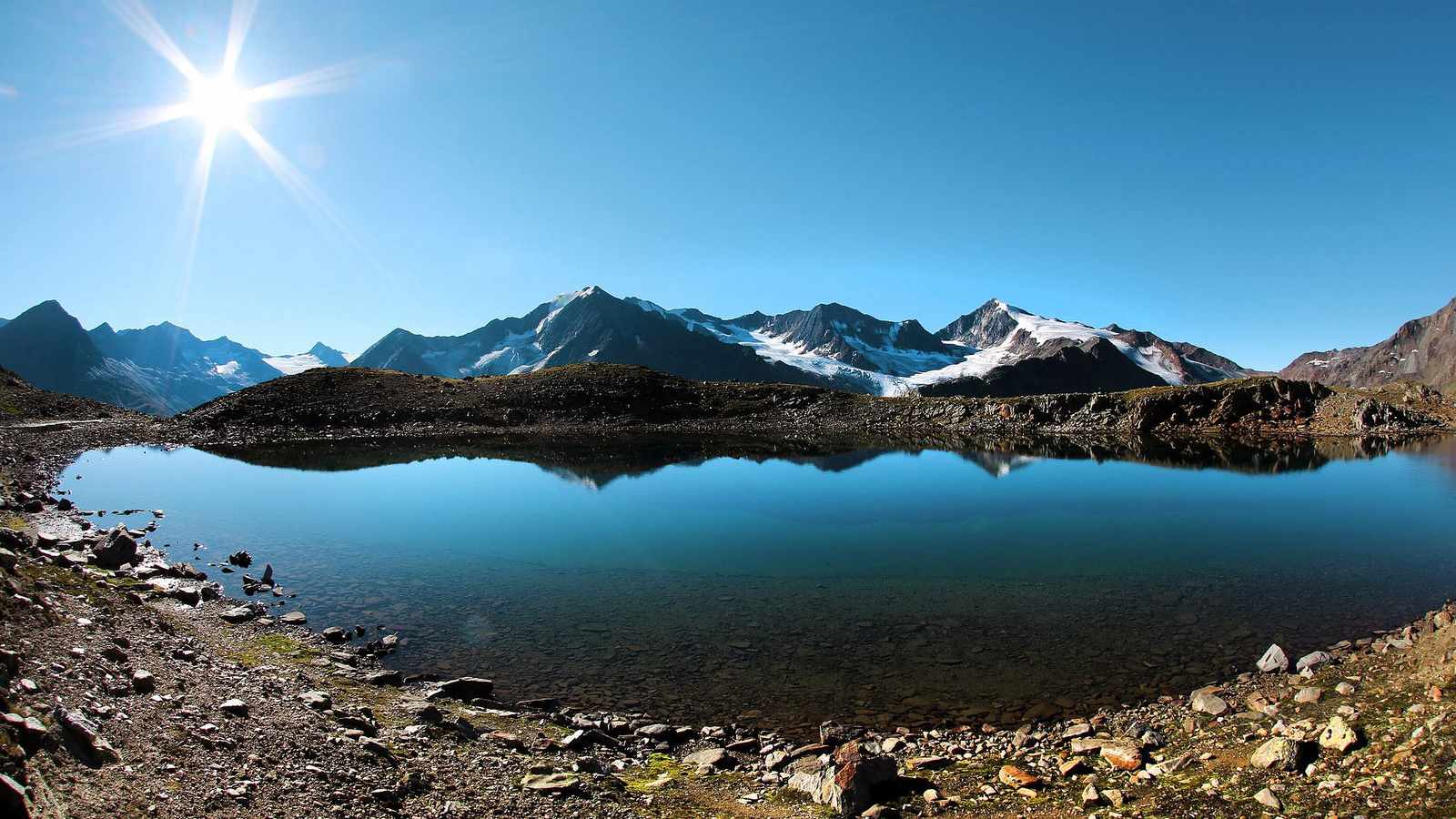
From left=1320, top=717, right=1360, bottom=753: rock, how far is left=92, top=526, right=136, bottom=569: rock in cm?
3093

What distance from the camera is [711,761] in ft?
40.0

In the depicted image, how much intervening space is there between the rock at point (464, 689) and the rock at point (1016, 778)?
A: 11.0 meters

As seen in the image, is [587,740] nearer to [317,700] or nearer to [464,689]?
[464,689]

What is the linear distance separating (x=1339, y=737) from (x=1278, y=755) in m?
0.87

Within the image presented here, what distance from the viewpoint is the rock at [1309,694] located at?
13.0 meters

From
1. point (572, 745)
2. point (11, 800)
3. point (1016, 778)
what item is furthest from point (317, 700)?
point (1016, 778)

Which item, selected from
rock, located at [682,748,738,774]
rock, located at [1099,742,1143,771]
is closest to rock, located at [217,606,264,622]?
rock, located at [682,748,738,774]

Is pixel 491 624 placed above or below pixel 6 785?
below

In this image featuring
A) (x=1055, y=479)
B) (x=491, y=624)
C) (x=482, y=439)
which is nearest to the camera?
(x=491, y=624)

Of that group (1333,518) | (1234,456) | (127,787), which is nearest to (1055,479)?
(1333,518)

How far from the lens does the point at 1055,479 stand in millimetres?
53875

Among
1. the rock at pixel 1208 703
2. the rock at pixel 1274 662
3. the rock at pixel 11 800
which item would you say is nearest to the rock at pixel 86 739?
the rock at pixel 11 800

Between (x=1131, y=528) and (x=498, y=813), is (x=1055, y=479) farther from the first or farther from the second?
(x=498, y=813)

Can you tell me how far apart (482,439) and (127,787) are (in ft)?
308
